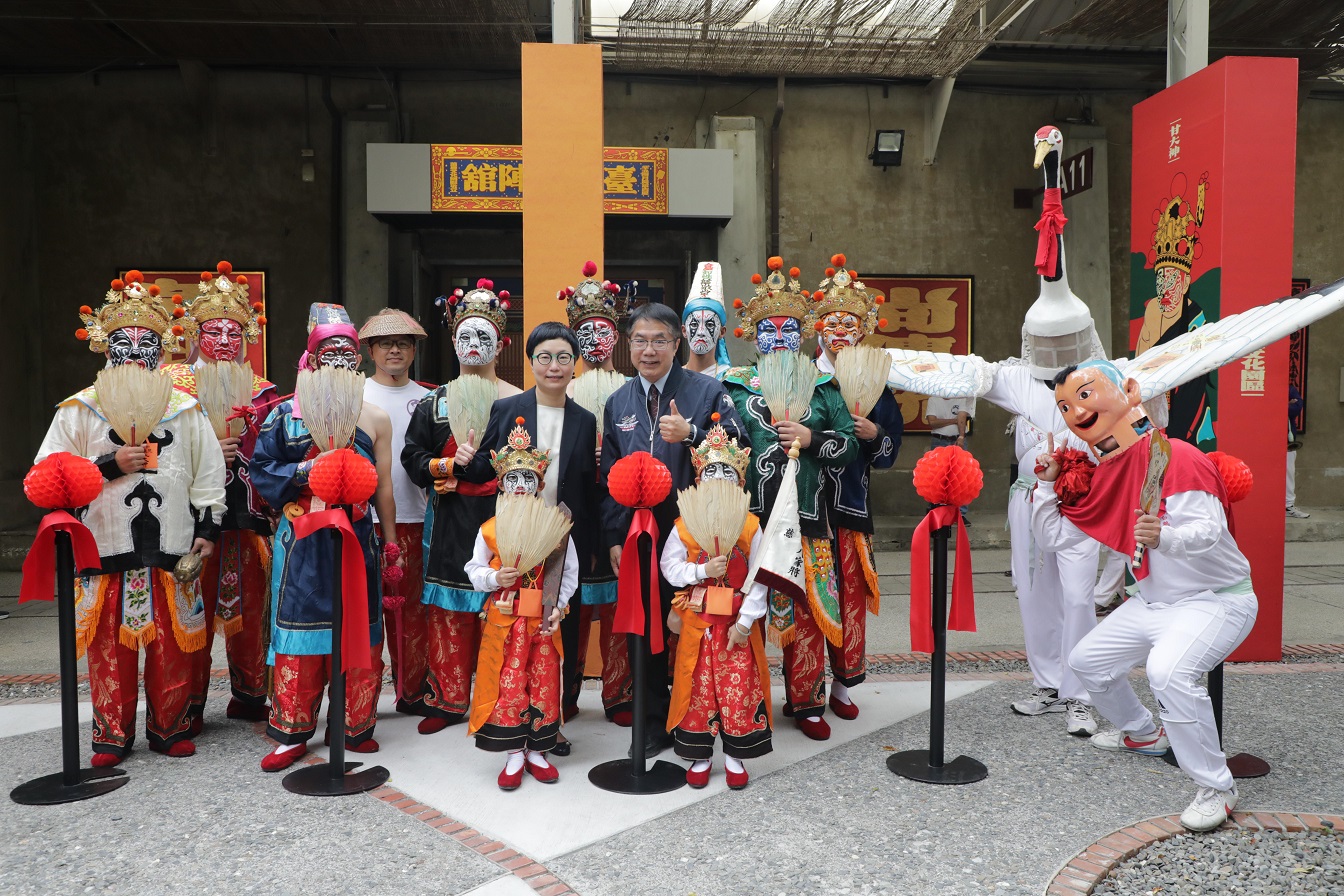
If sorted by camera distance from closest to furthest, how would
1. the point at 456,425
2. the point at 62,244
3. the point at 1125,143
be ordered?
the point at 456,425, the point at 62,244, the point at 1125,143

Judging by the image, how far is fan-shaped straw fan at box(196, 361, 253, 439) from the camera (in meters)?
3.94

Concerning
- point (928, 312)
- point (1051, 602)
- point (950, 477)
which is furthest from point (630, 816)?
point (928, 312)

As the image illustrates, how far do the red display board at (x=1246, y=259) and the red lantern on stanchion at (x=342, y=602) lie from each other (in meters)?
4.29

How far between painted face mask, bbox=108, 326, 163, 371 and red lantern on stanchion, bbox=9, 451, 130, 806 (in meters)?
0.49

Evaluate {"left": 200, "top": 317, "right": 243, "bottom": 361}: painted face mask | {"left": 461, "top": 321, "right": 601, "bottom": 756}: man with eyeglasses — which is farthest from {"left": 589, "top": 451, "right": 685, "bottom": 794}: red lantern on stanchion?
{"left": 200, "top": 317, "right": 243, "bottom": 361}: painted face mask

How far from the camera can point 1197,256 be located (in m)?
5.04

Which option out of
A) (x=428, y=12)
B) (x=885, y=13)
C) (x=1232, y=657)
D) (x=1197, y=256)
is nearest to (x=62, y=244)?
(x=428, y=12)

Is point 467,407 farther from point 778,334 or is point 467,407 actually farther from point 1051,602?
point 1051,602

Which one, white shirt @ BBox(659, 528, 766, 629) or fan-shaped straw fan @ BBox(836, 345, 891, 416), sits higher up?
fan-shaped straw fan @ BBox(836, 345, 891, 416)

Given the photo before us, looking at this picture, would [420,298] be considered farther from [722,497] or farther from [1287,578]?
[1287,578]

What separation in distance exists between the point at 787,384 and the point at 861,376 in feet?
1.43

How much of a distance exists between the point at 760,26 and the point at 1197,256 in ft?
12.4

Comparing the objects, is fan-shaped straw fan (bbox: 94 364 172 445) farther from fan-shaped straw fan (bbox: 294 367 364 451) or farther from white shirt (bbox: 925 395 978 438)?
white shirt (bbox: 925 395 978 438)

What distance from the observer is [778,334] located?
13.4ft
